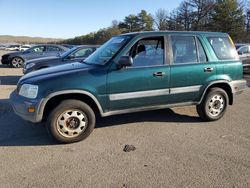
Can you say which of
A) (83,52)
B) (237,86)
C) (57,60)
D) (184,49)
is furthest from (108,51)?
(83,52)

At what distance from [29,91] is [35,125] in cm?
127

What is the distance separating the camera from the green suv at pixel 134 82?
4910 millimetres

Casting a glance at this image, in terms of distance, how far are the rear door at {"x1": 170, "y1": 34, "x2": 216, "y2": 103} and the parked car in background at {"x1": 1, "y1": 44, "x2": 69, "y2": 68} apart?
12.0m

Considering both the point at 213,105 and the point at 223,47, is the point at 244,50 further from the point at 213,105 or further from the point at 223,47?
the point at 213,105

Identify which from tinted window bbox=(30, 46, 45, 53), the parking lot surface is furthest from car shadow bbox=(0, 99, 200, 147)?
tinted window bbox=(30, 46, 45, 53)

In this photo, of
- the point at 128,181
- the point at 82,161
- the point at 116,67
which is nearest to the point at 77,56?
the point at 116,67

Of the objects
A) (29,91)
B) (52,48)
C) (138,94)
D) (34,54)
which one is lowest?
(138,94)

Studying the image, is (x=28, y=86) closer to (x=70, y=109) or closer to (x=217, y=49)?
(x=70, y=109)

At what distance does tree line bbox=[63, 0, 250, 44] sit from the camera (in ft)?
163

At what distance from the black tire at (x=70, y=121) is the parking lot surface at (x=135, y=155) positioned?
0.16 meters

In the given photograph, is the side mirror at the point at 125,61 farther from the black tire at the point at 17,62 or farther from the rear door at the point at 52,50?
the black tire at the point at 17,62

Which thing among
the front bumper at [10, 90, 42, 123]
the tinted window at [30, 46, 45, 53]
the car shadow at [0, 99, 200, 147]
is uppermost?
the tinted window at [30, 46, 45, 53]

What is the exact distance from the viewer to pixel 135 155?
4.51 m

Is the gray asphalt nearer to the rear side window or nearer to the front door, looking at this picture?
the front door
